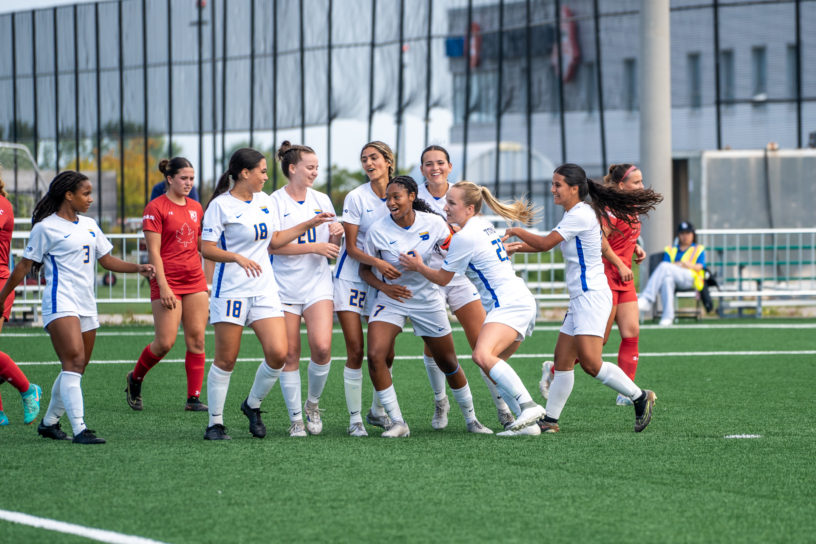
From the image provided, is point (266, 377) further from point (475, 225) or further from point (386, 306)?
point (475, 225)

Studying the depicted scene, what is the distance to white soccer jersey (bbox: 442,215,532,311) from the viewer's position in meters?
6.66

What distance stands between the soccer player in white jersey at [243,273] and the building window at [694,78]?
57.8ft

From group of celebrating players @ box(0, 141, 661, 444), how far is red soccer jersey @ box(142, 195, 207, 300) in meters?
0.81

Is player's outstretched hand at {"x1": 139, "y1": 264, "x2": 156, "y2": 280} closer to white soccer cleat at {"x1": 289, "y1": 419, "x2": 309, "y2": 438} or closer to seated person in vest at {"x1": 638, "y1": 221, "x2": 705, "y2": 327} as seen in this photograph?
white soccer cleat at {"x1": 289, "y1": 419, "x2": 309, "y2": 438}

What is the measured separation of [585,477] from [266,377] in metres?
2.23

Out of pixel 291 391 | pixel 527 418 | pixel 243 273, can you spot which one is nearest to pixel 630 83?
pixel 291 391

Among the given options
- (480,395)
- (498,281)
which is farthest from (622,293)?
(498,281)

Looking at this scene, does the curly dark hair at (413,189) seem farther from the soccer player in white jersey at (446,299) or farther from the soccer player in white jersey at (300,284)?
the soccer player in white jersey at (300,284)

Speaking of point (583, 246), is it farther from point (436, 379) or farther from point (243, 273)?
point (243, 273)

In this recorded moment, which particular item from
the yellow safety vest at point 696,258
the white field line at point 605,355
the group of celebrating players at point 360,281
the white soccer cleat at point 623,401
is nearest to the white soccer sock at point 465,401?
the group of celebrating players at point 360,281

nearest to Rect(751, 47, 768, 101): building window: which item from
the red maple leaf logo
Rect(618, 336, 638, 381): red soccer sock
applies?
Rect(618, 336, 638, 381): red soccer sock

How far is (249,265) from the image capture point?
6527 millimetres

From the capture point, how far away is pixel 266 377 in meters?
6.79

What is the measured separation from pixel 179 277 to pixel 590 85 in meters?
16.9
